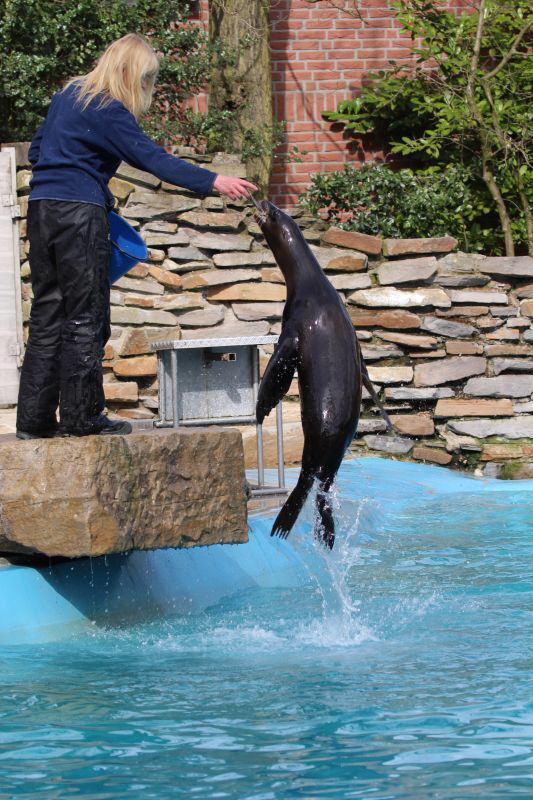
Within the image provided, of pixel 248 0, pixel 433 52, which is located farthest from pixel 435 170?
pixel 248 0

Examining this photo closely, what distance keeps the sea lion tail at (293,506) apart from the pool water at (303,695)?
0.42 meters

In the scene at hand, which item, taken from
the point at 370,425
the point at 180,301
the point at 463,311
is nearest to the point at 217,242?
the point at 180,301

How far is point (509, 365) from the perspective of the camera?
29.6 ft

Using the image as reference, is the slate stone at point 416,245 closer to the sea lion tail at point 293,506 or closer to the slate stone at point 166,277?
the slate stone at point 166,277

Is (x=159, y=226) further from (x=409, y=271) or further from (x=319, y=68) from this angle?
(x=319, y=68)

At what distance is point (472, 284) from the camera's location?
9109 millimetres

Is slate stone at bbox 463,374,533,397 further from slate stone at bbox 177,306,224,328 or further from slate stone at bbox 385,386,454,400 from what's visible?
slate stone at bbox 177,306,224,328

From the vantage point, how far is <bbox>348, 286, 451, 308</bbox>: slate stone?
9000 millimetres

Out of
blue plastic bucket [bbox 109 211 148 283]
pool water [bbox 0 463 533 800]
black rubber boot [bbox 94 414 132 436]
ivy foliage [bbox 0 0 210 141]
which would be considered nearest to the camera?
pool water [bbox 0 463 533 800]

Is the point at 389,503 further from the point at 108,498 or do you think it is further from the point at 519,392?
the point at 108,498

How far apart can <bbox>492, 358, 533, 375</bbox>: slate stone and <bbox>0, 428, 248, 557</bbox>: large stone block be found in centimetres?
481

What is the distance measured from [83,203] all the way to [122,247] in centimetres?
34

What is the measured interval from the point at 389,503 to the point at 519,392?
209cm

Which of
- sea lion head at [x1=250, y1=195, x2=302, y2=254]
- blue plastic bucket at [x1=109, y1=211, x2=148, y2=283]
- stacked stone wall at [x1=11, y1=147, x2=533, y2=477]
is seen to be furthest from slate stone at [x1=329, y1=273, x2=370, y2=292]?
blue plastic bucket at [x1=109, y1=211, x2=148, y2=283]
